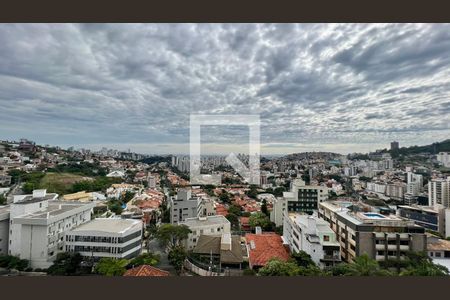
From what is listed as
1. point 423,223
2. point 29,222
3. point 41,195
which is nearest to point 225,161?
point 29,222

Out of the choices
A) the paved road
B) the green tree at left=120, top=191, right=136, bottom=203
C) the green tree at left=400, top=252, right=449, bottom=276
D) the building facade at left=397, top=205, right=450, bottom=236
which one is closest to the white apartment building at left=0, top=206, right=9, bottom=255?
the paved road

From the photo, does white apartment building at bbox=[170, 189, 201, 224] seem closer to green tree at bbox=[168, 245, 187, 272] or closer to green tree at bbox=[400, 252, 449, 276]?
green tree at bbox=[168, 245, 187, 272]

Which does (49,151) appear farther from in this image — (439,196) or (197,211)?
(439,196)

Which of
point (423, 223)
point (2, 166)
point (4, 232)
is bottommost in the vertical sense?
point (423, 223)

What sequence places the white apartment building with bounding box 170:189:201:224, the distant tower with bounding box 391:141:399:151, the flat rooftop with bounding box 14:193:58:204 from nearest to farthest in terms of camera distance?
the flat rooftop with bounding box 14:193:58:204
the distant tower with bounding box 391:141:399:151
the white apartment building with bounding box 170:189:201:224

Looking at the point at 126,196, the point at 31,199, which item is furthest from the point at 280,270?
the point at 126,196

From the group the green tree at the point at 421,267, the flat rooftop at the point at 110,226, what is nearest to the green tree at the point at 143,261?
the flat rooftop at the point at 110,226

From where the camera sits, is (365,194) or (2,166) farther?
(365,194)

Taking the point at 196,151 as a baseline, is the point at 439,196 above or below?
below
